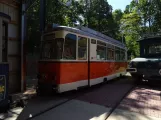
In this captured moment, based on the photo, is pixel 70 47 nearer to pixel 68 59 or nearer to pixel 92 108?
pixel 68 59

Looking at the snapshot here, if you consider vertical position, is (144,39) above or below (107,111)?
above

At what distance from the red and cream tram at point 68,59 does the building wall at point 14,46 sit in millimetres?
1490

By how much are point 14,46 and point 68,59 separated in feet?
9.23

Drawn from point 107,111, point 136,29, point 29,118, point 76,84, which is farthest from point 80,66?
point 136,29

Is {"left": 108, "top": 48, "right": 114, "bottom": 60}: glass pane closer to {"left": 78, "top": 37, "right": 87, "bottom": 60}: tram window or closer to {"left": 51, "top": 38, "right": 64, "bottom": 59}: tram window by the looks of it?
{"left": 78, "top": 37, "right": 87, "bottom": 60}: tram window

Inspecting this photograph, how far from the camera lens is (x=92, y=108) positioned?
750 cm

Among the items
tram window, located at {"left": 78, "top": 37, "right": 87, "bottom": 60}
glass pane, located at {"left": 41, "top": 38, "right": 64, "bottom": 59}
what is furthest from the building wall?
tram window, located at {"left": 78, "top": 37, "right": 87, "bottom": 60}

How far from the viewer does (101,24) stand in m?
36.0

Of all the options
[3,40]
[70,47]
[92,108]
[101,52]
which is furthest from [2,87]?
[101,52]

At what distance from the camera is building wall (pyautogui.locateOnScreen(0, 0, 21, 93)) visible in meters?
10.0

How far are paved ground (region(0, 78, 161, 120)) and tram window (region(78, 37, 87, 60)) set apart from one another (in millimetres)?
1614

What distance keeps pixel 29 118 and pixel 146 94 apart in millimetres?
5787

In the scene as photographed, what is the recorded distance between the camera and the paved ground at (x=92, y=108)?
259 inches

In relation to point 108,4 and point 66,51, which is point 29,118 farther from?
point 108,4
